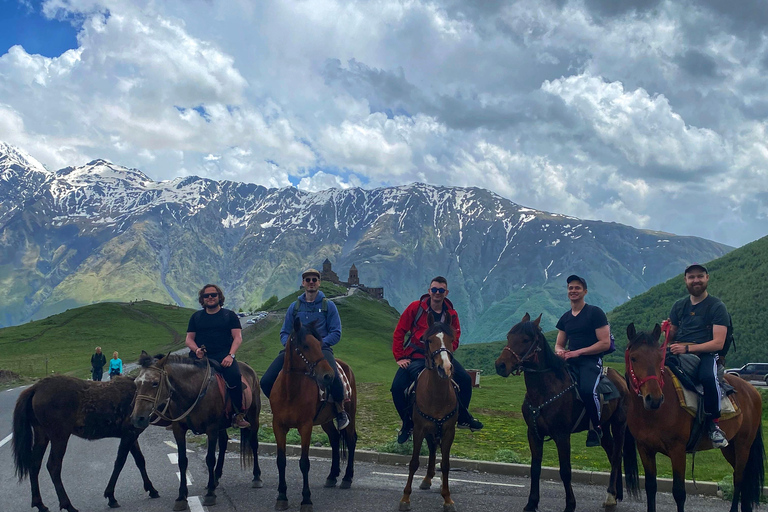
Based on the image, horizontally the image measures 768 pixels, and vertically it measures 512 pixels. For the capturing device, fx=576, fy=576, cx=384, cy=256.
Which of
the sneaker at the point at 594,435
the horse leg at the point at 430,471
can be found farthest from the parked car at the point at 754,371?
the horse leg at the point at 430,471

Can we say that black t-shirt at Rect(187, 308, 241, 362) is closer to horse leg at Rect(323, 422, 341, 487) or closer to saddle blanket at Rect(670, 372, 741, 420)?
horse leg at Rect(323, 422, 341, 487)

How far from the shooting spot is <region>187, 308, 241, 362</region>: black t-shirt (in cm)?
1316

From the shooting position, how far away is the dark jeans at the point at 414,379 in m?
12.1

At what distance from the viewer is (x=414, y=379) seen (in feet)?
40.3

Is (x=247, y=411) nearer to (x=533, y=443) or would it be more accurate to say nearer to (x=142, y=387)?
(x=142, y=387)

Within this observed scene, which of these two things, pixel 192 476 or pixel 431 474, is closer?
pixel 431 474

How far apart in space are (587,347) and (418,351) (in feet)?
11.5

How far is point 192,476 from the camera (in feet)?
45.2

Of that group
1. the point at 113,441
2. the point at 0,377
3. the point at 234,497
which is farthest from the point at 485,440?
the point at 0,377

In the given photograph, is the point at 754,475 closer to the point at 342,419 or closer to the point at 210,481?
the point at 342,419

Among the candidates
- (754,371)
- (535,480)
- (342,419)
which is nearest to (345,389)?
(342,419)

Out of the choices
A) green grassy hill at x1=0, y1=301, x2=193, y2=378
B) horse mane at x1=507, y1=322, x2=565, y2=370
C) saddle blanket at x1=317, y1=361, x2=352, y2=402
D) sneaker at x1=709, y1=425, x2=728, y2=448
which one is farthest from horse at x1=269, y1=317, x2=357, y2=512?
green grassy hill at x1=0, y1=301, x2=193, y2=378

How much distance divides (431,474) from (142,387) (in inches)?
254

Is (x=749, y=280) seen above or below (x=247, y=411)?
above
